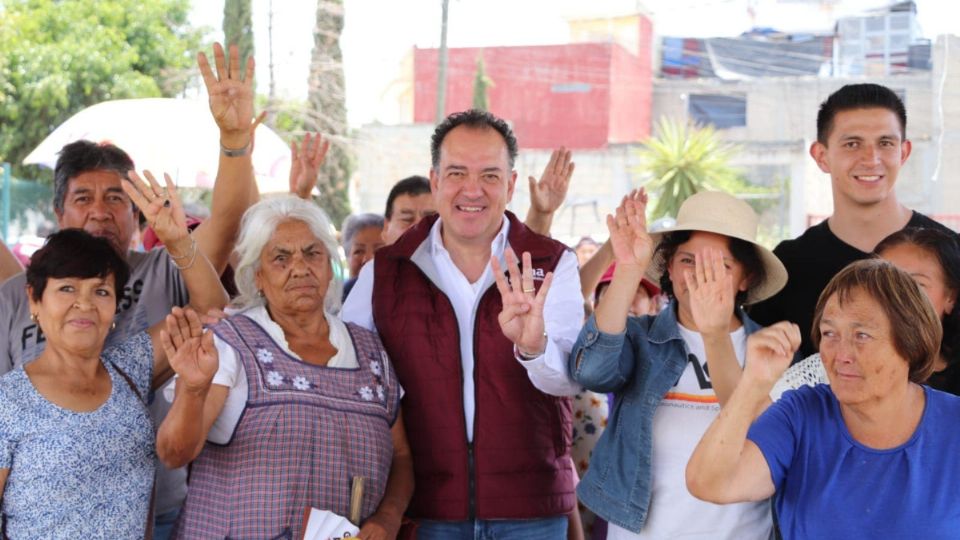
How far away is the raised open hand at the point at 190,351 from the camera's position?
2.59 meters

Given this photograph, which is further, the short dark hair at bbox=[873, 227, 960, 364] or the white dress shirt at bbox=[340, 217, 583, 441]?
the white dress shirt at bbox=[340, 217, 583, 441]

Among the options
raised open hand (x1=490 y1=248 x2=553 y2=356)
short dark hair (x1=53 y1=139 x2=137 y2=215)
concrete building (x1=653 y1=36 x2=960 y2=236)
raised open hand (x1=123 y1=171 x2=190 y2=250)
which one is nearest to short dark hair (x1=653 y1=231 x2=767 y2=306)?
raised open hand (x1=490 y1=248 x2=553 y2=356)

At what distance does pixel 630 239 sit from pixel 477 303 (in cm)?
59

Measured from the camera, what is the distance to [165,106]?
644 cm

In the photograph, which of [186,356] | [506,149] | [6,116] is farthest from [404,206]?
[6,116]

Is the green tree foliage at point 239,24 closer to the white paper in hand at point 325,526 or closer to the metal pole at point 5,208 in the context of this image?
the metal pole at point 5,208

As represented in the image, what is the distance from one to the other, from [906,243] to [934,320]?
54cm

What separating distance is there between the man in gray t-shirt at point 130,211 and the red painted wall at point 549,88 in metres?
27.0

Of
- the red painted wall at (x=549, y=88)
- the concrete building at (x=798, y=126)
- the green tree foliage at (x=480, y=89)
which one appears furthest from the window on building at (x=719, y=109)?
the green tree foliage at (x=480, y=89)

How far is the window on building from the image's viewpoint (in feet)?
107

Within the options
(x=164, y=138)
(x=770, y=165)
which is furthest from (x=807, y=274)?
(x=770, y=165)

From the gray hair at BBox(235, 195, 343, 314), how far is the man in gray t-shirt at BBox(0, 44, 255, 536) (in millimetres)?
170

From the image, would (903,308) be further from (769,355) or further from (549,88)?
(549,88)

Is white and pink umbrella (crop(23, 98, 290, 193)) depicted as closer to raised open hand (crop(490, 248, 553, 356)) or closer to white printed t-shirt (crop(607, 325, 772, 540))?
raised open hand (crop(490, 248, 553, 356))
